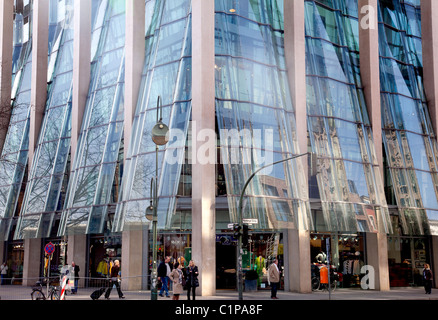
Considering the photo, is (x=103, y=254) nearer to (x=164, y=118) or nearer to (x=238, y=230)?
(x=164, y=118)

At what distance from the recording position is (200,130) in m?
31.1

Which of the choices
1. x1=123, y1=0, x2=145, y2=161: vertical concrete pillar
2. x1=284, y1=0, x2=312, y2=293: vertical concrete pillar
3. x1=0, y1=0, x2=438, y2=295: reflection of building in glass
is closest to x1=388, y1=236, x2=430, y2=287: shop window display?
x1=0, y1=0, x2=438, y2=295: reflection of building in glass

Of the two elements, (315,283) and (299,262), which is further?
(315,283)

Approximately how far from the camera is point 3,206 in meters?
45.0

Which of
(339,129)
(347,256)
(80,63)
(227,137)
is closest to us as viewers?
(227,137)

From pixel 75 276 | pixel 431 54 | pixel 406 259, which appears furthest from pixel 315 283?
pixel 431 54

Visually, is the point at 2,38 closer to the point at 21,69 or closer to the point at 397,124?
the point at 21,69

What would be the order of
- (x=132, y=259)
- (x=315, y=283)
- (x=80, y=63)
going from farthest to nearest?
(x=80, y=63) → (x=315, y=283) → (x=132, y=259)

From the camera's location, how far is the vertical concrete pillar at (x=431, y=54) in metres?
41.9

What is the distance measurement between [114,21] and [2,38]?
12923mm

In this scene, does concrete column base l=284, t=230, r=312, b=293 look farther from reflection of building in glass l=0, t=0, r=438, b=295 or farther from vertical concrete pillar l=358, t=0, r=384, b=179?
vertical concrete pillar l=358, t=0, r=384, b=179

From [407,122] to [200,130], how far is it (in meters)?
16.7

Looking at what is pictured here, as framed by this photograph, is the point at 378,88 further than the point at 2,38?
No

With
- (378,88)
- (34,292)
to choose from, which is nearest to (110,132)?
(34,292)
